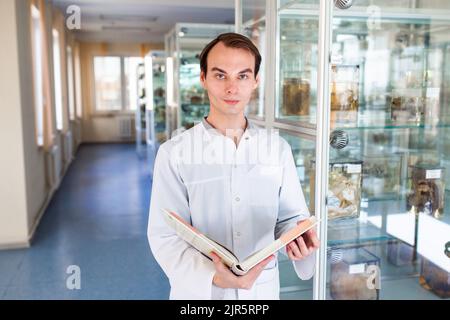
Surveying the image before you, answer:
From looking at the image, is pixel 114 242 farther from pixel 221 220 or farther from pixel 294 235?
pixel 294 235

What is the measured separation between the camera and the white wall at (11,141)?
4.01 meters

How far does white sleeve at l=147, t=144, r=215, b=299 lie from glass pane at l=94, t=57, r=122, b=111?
12.0 metres

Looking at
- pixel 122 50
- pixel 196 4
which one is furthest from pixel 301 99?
pixel 122 50

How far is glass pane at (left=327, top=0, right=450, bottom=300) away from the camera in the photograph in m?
2.06

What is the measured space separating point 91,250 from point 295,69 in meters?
2.85

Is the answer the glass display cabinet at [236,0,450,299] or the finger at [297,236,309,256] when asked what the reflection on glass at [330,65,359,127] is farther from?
the finger at [297,236,309,256]

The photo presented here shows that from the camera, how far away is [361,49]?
12.6 feet

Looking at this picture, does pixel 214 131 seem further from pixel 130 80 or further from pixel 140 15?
pixel 130 80

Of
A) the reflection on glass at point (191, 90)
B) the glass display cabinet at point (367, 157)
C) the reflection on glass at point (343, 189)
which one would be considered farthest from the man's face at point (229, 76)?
the reflection on glass at point (191, 90)

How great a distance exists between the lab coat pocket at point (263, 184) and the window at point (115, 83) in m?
11.6

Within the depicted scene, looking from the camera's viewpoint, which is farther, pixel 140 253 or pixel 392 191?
pixel 140 253

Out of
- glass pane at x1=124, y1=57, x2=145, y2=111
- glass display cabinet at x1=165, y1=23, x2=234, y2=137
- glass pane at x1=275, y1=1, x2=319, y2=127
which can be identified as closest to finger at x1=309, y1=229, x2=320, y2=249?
glass pane at x1=275, y1=1, x2=319, y2=127

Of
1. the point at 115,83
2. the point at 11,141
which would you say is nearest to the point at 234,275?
the point at 11,141

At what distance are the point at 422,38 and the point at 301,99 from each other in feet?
3.47
